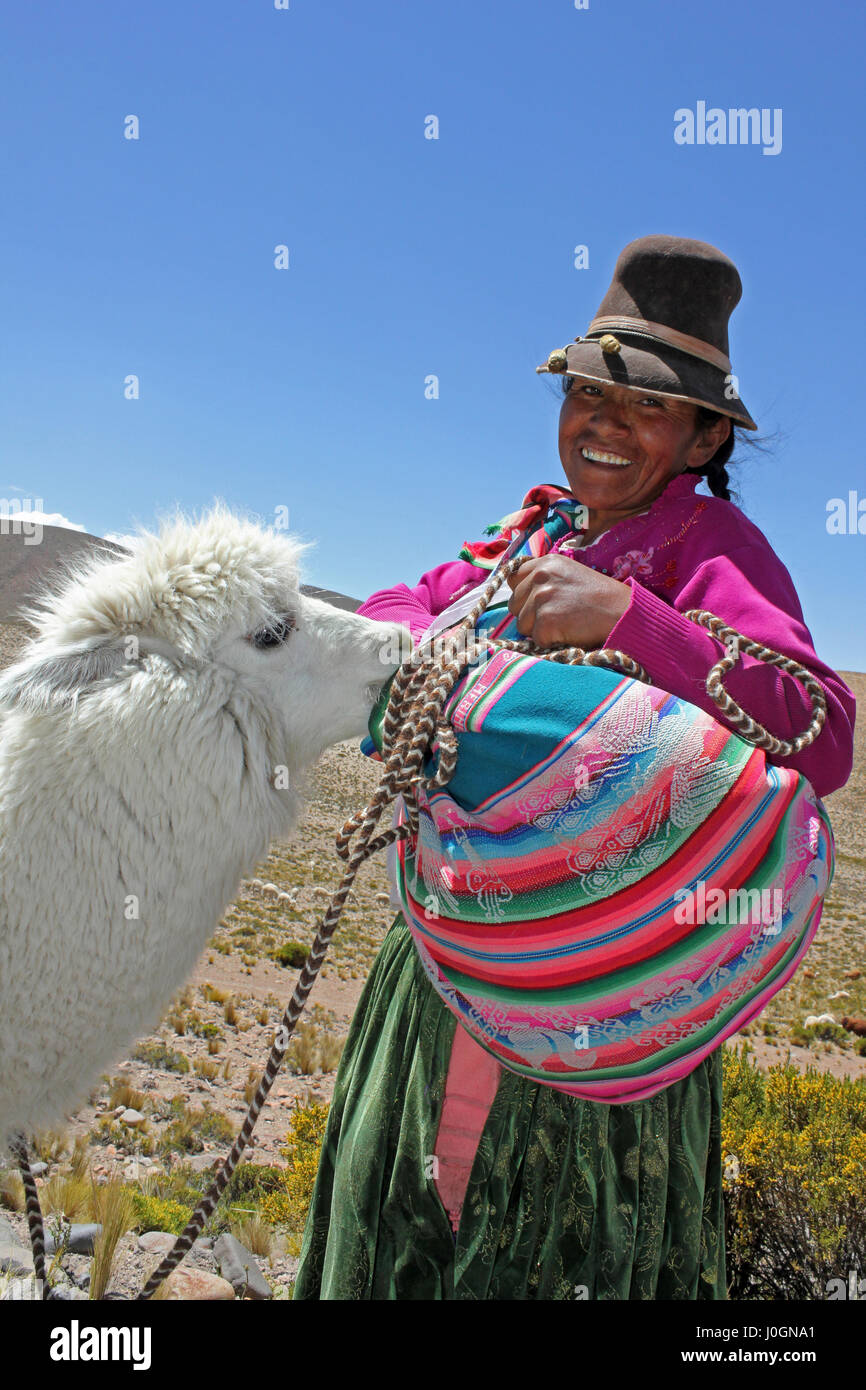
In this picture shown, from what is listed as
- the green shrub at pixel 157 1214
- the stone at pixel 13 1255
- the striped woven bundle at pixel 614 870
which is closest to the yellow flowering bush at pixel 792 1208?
the striped woven bundle at pixel 614 870

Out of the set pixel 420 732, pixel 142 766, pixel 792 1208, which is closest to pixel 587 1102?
pixel 420 732

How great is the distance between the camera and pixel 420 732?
4.41 feet

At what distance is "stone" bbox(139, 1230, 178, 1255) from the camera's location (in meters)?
3.19

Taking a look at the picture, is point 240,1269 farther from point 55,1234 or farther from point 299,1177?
point 55,1234

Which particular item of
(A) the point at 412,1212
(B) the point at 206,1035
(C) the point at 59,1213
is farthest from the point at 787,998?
(A) the point at 412,1212

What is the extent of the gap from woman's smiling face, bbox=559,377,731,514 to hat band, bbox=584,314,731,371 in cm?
9

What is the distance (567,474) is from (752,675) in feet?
2.14

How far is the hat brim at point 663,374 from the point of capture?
1555 millimetres

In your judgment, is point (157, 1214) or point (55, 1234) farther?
point (157, 1214)

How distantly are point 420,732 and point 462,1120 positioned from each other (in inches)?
28.9

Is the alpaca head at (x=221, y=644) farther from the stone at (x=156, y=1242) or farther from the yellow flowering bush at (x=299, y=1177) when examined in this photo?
the stone at (x=156, y=1242)

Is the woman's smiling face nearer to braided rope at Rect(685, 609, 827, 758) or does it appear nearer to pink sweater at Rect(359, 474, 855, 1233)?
pink sweater at Rect(359, 474, 855, 1233)

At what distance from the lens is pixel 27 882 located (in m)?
1.30

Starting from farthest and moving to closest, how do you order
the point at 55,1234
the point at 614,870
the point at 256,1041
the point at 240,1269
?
the point at 256,1041
the point at 240,1269
the point at 55,1234
the point at 614,870
